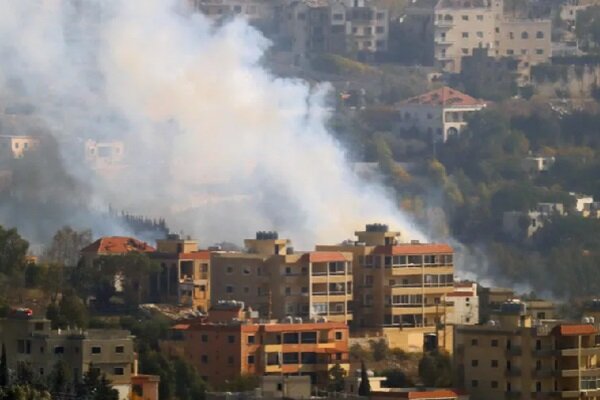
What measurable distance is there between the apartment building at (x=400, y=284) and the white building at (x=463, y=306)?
0.10 m

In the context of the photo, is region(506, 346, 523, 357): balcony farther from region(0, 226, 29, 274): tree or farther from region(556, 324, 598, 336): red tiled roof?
region(0, 226, 29, 274): tree

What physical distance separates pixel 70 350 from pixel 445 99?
97.9 feet

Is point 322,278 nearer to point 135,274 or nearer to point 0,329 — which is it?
point 135,274

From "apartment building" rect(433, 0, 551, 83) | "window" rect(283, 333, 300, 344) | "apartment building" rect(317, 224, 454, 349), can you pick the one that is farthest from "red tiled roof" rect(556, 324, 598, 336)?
"apartment building" rect(433, 0, 551, 83)

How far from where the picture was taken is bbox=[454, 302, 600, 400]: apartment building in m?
48.4

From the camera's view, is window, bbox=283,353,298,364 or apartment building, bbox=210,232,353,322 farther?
apartment building, bbox=210,232,353,322

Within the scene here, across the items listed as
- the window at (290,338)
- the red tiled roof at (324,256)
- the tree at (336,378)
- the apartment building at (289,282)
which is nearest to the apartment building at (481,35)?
the red tiled roof at (324,256)

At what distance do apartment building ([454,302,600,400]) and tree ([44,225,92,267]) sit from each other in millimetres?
10858

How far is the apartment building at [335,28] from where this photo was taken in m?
84.7

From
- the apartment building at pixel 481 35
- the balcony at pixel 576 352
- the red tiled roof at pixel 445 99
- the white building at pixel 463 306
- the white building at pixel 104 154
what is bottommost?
the balcony at pixel 576 352

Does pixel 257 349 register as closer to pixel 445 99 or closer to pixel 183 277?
pixel 183 277

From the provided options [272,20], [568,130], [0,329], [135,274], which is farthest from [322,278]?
[272,20]

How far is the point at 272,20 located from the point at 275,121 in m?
17.1

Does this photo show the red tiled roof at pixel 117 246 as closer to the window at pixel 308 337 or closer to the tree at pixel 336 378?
the window at pixel 308 337
